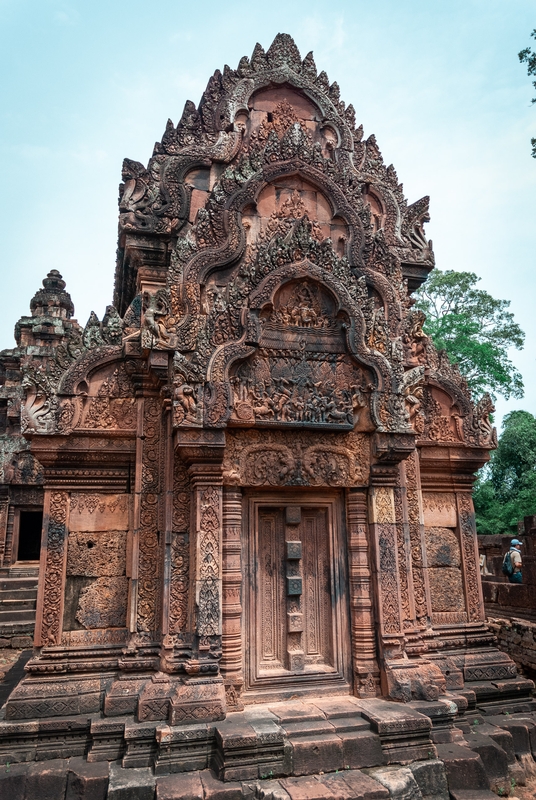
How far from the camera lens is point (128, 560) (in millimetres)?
6184

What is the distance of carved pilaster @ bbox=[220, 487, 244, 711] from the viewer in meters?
5.45

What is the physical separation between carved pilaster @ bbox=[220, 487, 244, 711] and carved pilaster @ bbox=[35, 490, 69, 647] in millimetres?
1834

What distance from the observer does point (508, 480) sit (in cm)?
2278

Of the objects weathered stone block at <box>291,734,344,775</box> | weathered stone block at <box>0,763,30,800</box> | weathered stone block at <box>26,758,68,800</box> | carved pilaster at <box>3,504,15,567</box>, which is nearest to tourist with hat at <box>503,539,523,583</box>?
weathered stone block at <box>291,734,344,775</box>

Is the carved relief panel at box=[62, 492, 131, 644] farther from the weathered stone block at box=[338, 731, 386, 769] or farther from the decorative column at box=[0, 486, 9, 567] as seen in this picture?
the decorative column at box=[0, 486, 9, 567]

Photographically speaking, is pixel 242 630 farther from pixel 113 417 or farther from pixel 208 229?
pixel 208 229

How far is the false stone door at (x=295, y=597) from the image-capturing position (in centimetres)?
585

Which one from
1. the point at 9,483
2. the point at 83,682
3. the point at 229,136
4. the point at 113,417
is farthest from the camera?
the point at 9,483

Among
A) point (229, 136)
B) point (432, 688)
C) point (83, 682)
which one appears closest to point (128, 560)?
point (83, 682)

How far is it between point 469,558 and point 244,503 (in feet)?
10.8

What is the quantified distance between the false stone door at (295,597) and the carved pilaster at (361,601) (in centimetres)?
13

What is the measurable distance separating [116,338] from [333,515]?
3314 millimetres

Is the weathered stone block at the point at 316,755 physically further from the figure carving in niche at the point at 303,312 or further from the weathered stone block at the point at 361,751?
the figure carving in niche at the point at 303,312

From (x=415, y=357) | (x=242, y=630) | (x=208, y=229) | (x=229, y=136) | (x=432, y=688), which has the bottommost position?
(x=432, y=688)
